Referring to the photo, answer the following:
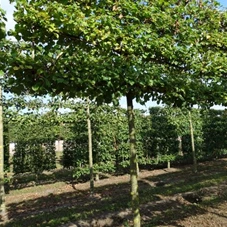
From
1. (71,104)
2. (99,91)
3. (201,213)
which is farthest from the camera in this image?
(71,104)

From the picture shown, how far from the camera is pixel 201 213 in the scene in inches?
336

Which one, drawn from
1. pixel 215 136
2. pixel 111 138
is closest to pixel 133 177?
pixel 111 138

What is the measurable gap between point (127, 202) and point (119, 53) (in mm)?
6740

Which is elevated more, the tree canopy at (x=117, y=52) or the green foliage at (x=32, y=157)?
the tree canopy at (x=117, y=52)

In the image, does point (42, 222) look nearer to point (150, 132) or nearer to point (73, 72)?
point (73, 72)

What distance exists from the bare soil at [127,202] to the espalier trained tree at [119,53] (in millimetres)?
3331

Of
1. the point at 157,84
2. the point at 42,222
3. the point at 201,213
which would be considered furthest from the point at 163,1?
the point at 42,222

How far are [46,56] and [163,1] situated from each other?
2629 mm

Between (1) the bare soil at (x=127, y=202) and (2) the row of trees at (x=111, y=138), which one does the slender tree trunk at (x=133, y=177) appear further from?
(2) the row of trees at (x=111, y=138)

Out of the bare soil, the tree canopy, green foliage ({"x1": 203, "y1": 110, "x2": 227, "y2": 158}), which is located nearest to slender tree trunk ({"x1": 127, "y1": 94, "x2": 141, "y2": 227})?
the tree canopy

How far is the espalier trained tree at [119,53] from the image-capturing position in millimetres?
4340

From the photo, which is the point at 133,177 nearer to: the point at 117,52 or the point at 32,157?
the point at 117,52

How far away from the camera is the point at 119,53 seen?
17.2 ft

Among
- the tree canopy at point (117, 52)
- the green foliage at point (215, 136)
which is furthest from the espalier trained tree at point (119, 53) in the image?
the green foliage at point (215, 136)
